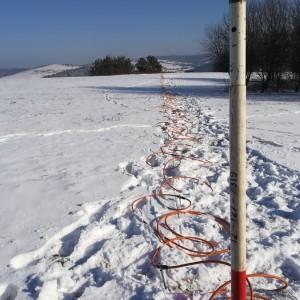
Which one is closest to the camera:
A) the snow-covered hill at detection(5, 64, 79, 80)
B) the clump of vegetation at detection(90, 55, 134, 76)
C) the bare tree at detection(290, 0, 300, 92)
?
the bare tree at detection(290, 0, 300, 92)

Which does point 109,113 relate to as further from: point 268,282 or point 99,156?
point 268,282

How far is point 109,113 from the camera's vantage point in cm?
1134

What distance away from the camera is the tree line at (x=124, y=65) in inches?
2056

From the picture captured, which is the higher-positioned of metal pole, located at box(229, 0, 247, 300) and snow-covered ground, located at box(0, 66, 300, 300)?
metal pole, located at box(229, 0, 247, 300)

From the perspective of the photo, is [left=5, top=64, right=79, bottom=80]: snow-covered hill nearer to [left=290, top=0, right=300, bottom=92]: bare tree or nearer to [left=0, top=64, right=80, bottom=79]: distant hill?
[left=0, top=64, right=80, bottom=79]: distant hill

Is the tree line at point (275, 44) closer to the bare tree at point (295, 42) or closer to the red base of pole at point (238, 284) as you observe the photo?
the bare tree at point (295, 42)

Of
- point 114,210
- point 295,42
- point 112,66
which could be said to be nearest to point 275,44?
point 295,42

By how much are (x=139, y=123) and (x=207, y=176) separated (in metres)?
4.42

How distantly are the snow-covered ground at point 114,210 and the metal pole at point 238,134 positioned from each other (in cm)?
70

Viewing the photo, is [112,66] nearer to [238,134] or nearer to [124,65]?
[124,65]

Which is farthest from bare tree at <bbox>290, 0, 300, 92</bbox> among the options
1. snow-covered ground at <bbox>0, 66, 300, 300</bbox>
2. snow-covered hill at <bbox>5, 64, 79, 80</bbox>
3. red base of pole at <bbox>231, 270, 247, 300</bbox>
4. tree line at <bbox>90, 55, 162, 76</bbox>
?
tree line at <bbox>90, 55, 162, 76</bbox>

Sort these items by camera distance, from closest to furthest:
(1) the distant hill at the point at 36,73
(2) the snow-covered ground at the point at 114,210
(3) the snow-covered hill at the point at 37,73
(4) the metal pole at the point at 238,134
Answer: (4) the metal pole at the point at 238,134 → (2) the snow-covered ground at the point at 114,210 → (3) the snow-covered hill at the point at 37,73 → (1) the distant hill at the point at 36,73

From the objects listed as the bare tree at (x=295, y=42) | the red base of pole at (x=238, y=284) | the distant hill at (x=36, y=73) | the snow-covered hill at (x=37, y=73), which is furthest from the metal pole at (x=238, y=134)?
the distant hill at (x=36, y=73)

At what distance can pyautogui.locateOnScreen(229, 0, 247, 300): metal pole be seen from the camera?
76.9 inches
